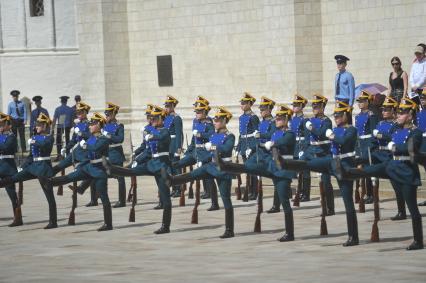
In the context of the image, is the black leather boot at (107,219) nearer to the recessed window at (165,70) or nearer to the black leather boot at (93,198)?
the black leather boot at (93,198)

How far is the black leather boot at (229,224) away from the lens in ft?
62.8

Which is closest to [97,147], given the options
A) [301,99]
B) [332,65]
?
[301,99]

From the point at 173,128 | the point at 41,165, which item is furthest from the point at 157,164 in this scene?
the point at 173,128

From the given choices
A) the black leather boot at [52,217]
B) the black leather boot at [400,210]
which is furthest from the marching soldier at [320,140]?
the black leather boot at [52,217]

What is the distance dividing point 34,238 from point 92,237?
0.98m

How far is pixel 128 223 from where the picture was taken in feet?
71.5

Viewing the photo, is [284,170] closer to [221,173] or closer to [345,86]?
[221,173]

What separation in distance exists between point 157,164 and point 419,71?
18.9 ft

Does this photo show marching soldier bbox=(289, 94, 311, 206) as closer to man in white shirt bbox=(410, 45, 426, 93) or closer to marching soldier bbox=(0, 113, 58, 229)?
man in white shirt bbox=(410, 45, 426, 93)

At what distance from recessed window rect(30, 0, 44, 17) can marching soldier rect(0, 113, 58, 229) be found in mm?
23697

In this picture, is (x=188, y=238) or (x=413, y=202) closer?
(x=413, y=202)

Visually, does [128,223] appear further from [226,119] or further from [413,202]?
[413,202]

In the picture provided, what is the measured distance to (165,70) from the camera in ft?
110

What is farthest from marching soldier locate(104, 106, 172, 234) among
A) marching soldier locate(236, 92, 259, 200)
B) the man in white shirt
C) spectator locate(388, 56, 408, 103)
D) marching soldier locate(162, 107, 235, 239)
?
the man in white shirt
